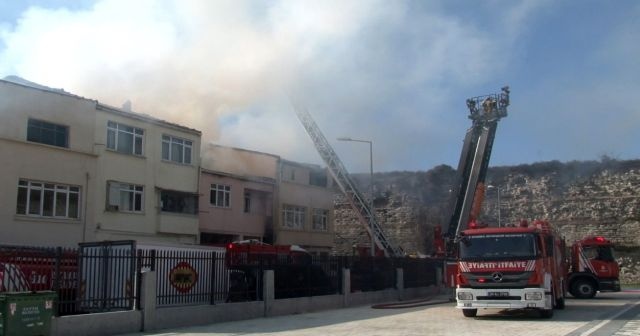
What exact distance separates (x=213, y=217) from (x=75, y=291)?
71.8 ft

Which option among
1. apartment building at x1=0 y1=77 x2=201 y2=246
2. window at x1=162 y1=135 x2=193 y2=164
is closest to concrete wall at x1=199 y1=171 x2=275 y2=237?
apartment building at x1=0 y1=77 x2=201 y2=246

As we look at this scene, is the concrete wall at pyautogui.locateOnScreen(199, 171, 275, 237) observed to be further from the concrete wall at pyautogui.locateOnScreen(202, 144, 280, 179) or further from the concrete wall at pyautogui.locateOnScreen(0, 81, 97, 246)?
the concrete wall at pyautogui.locateOnScreen(0, 81, 97, 246)

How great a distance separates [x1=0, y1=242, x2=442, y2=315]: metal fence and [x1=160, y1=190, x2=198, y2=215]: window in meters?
12.5

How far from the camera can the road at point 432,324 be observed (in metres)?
14.7

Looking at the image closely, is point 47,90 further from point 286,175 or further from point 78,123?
point 286,175

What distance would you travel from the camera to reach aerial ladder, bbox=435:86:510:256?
2664 centimetres

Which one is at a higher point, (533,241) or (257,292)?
(533,241)

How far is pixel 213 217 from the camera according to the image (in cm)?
3672

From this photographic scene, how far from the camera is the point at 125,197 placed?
30.5m

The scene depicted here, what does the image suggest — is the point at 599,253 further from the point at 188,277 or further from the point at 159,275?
the point at 159,275

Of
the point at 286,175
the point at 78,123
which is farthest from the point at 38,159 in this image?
the point at 286,175

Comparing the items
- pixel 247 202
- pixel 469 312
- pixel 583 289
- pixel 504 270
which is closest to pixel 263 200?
pixel 247 202

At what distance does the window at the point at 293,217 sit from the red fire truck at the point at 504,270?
79.6 feet

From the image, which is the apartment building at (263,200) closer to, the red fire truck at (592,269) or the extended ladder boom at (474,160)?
the extended ladder boom at (474,160)
